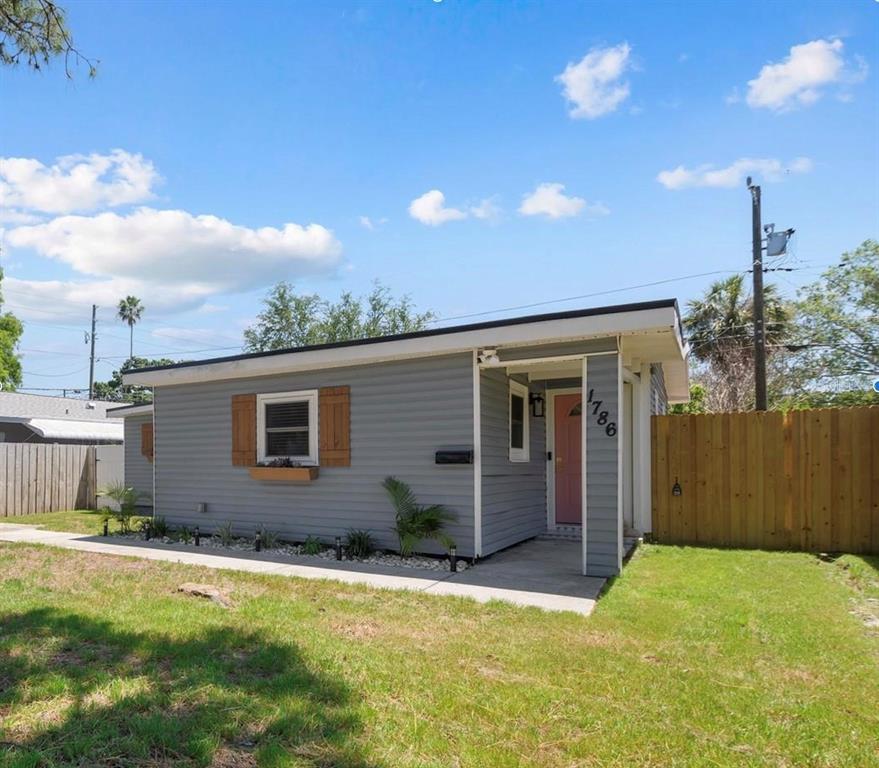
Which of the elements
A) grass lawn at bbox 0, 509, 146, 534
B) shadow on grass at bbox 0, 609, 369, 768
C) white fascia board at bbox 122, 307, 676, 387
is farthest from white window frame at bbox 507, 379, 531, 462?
grass lawn at bbox 0, 509, 146, 534

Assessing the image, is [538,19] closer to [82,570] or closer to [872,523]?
[872,523]

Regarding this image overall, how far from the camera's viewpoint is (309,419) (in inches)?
309

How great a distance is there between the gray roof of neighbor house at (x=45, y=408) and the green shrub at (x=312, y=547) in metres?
12.6

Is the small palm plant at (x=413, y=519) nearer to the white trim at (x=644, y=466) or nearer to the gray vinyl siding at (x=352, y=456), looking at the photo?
the gray vinyl siding at (x=352, y=456)

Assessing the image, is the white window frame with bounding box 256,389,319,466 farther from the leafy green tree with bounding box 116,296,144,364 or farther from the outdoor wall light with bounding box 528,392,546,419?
the leafy green tree with bounding box 116,296,144,364

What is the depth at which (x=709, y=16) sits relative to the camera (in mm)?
7148

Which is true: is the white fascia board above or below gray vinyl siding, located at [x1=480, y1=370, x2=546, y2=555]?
above

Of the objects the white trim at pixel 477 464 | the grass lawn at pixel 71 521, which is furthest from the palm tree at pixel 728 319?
the grass lawn at pixel 71 521

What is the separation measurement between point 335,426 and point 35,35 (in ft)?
15.7

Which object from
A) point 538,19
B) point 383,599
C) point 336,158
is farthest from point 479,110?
point 383,599

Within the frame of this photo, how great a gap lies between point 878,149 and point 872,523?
610cm

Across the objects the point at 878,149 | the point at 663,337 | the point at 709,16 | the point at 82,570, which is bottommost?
the point at 82,570

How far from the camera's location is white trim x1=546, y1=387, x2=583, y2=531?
28.4ft

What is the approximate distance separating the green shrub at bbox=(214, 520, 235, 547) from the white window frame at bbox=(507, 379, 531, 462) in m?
3.97
